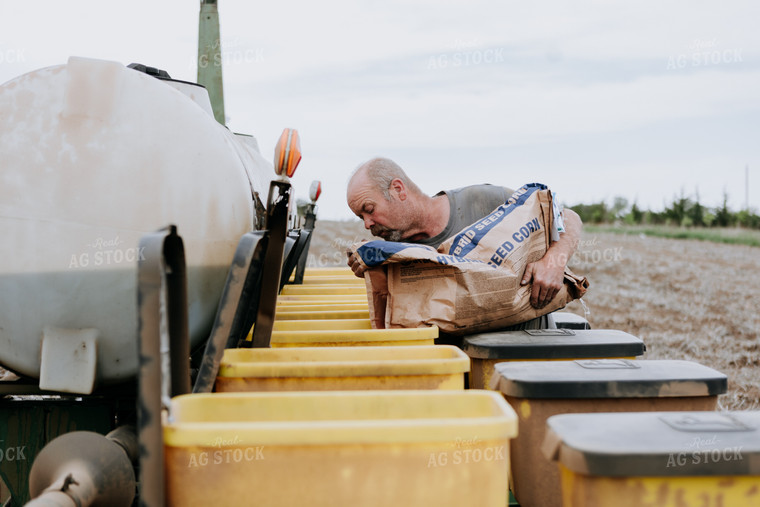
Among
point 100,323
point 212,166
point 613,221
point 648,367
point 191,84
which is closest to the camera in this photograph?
point 648,367

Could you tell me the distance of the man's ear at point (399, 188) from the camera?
2471mm

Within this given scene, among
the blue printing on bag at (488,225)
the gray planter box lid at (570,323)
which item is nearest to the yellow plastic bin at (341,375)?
the blue printing on bag at (488,225)

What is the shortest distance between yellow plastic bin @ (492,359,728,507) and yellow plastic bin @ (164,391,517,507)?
0.34m

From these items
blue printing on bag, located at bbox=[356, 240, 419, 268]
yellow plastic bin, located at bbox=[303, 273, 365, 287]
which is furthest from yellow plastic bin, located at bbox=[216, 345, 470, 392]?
yellow plastic bin, located at bbox=[303, 273, 365, 287]

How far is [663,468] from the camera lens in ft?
2.93

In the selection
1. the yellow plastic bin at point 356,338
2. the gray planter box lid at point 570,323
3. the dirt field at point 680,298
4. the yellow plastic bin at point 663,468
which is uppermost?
the yellow plastic bin at point 356,338

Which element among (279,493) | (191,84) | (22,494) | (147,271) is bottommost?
(22,494)

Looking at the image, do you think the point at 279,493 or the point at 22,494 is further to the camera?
the point at 22,494

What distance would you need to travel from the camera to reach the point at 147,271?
930 mm

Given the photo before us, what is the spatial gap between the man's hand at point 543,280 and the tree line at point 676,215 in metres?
19.4

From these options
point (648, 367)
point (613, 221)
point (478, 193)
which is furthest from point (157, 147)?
point (613, 221)

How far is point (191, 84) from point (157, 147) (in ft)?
2.20

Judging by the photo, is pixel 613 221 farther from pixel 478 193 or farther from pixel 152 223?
pixel 152 223

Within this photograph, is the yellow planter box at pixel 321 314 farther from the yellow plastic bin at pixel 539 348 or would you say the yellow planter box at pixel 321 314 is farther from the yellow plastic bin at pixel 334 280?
the yellow plastic bin at pixel 334 280
